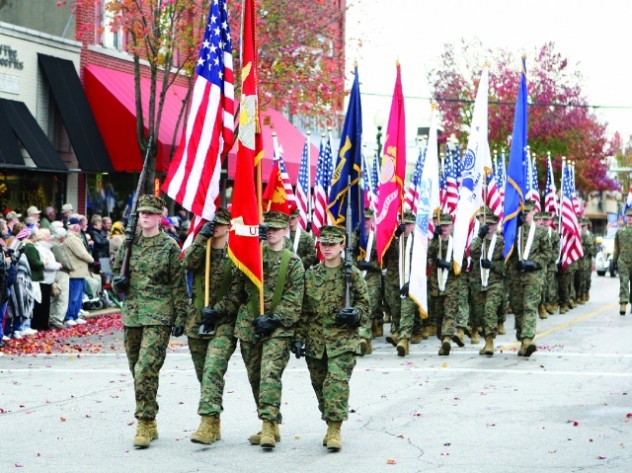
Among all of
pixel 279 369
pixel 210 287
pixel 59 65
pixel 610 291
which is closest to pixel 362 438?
pixel 279 369

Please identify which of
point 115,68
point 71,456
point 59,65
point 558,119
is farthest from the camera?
point 558,119

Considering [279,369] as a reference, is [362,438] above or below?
below

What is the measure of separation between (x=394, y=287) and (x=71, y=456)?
8.98m

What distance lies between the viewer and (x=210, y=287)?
9789mm

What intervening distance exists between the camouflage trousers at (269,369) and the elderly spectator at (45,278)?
1000 cm

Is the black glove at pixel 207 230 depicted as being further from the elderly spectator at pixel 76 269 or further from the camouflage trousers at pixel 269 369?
the elderly spectator at pixel 76 269

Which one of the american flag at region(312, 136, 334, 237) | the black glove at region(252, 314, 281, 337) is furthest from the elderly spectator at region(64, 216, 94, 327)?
the black glove at region(252, 314, 281, 337)

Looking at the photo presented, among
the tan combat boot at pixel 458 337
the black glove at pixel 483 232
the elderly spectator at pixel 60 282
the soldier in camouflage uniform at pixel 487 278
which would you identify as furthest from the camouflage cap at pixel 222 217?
the elderly spectator at pixel 60 282

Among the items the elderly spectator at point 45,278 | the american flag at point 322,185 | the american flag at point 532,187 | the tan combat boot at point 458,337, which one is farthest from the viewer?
the american flag at point 532,187

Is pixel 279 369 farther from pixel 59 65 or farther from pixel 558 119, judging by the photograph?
pixel 558 119

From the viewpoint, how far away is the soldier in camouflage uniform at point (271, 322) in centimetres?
935

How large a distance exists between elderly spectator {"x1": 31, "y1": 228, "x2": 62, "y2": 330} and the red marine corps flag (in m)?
9.59

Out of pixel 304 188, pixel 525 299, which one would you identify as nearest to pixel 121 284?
pixel 525 299

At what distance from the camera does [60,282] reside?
19.8 metres
